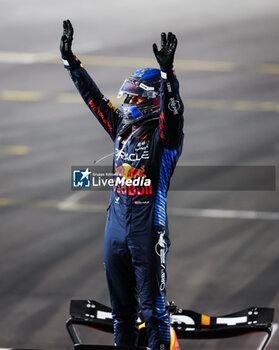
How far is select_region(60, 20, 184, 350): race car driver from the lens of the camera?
3418 mm

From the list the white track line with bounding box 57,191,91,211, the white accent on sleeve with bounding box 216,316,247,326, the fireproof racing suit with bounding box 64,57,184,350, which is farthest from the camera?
the white track line with bounding box 57,191,91,211

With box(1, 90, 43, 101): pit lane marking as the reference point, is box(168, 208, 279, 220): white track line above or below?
below

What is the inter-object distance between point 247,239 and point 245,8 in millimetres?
2661

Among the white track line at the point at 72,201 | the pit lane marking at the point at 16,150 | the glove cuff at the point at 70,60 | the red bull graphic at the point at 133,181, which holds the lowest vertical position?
the white track line at the point at 72,201

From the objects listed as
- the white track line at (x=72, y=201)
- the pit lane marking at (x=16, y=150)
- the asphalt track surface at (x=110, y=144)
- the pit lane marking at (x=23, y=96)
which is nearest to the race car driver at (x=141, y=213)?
the asphalt track surface at (x=110, y=144)

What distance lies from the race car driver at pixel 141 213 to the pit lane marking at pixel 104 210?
274 cm

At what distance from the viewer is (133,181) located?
3461 mm

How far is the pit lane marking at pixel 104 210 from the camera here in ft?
20.4

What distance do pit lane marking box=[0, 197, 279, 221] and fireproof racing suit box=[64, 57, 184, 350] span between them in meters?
2.76

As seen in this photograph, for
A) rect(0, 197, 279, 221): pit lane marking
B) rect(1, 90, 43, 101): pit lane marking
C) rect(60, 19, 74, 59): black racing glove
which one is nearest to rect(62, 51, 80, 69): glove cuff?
rect(60, 19, 74, 59): black racing glove

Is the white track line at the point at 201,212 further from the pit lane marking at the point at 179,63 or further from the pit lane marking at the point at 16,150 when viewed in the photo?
the pit lane marking at the point at 179,63

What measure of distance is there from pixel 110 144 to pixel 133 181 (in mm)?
3395

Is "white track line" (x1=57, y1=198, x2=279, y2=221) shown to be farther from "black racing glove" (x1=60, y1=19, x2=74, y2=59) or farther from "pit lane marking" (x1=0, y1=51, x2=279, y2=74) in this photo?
"black racing glove" (x1=60, y1=19, x2=74, y2=59)

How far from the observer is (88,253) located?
5.74 meters
